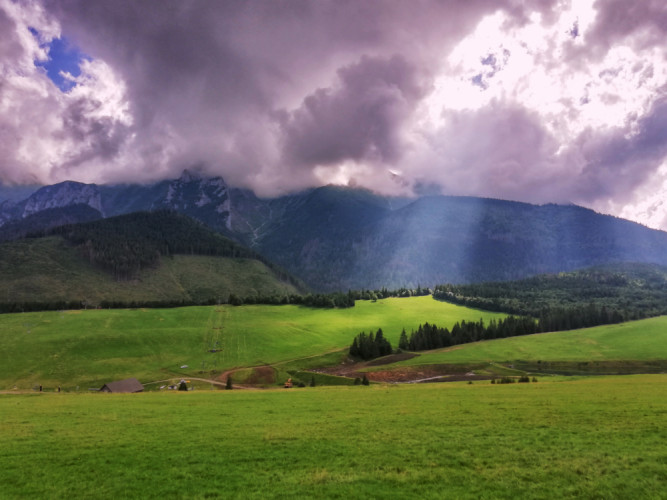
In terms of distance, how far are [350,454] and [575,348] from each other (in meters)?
147

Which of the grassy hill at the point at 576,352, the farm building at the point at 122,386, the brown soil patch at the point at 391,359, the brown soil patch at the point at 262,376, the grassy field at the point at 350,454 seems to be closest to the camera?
the grassy field at the point at 350,454

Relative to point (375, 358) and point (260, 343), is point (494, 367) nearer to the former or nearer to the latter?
point (375, 358)

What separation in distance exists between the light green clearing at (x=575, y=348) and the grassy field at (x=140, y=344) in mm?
47525

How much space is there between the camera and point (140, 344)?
463ft

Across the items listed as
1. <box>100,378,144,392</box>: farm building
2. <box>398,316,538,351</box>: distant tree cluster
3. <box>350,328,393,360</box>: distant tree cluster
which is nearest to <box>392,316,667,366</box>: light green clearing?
<box>398,316,538,351</box>: distant tree cluster

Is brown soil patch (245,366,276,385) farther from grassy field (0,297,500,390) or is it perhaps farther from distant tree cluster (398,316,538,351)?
distant tree cluster (398,316,538,351)

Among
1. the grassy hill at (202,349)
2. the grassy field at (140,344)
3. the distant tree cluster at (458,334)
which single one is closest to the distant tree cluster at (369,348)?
the grassy hill at (202,349)

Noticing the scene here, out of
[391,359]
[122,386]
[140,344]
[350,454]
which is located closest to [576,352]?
[391,359]

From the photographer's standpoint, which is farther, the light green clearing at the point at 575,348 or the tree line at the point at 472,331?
the tree line at the point at 472,331

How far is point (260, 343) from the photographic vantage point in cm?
15362

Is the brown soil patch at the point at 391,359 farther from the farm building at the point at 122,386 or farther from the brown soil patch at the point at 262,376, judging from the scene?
the farm building at the point at 122,386

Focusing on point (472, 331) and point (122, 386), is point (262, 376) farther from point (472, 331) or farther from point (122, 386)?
point (472, 331)

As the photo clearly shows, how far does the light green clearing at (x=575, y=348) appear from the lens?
123938mm

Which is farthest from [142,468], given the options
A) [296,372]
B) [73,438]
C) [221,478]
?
[296,372]
